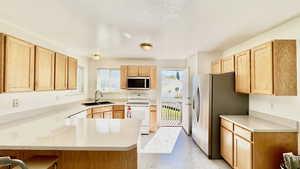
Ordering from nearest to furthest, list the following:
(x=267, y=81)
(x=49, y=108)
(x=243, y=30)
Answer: (x=267, y=81)
(x=243, y=30)
(x=49, y=108)

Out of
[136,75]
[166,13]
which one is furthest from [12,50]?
[136,75]

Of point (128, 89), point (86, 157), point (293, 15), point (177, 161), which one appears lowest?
point (177, 161)

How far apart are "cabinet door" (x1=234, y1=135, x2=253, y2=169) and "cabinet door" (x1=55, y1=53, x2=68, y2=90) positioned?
2921mm

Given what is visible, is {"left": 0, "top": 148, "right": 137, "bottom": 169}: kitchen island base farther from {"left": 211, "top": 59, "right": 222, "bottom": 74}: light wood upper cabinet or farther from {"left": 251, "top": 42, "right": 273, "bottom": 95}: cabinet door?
{"left": 211, "top": 59, "right": 222, "bottom": 74}: light wood upper cabinet

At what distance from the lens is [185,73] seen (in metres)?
5.54

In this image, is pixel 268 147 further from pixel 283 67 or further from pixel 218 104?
pixel 218 104

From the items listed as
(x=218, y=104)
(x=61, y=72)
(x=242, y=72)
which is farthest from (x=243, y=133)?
(x=61, y=72)

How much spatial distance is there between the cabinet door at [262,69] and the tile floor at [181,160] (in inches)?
59.7

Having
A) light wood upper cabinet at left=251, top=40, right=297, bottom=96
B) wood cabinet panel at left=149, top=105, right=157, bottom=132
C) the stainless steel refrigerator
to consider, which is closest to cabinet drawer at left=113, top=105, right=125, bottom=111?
wood cabinet panel at left=149, top=105, right=157, bottom=132

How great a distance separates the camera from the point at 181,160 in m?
3.30

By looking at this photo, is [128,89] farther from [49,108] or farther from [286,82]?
[286,82]

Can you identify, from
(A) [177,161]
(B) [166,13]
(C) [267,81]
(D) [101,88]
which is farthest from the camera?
(D) [101,88]

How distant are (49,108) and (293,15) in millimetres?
4297

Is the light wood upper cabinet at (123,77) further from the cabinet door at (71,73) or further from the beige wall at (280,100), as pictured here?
the beige wall at (280,100)
